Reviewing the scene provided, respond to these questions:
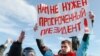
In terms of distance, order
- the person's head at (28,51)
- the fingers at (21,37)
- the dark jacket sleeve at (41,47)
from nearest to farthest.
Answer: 1. the fingers at (21,37)
2. the dark jacket sleeve at (41,47)
3. the person's head at (28,51)

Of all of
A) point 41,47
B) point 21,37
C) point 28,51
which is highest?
point 21,37

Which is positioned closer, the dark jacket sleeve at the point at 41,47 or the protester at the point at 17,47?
the protester at the point at 17,47

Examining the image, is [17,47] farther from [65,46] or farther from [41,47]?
[65,46]

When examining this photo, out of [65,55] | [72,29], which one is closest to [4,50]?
[72,29]

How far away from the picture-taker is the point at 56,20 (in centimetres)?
1085

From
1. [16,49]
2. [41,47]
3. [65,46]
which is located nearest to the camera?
[65,46]

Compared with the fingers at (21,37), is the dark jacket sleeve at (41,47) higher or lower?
lower

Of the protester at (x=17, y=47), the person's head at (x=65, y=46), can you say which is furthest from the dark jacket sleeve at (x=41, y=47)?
the person's head at (x=65, y=46)

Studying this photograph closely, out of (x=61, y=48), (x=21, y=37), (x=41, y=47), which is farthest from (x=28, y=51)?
(x=61, y=48)

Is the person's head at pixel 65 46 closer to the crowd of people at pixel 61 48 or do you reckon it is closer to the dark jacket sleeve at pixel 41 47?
the crowd of people at pixel 61 48

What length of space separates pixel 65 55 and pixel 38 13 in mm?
2331

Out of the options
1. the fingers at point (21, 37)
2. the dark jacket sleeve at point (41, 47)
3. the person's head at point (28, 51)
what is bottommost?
the person's head at point (28, 51)

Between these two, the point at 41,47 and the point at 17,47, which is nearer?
the point at 17,47

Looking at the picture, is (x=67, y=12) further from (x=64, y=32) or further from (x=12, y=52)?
(x=12, y=52)
